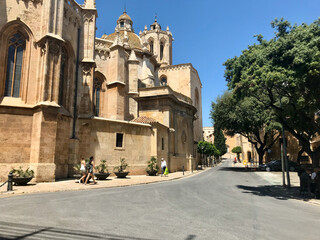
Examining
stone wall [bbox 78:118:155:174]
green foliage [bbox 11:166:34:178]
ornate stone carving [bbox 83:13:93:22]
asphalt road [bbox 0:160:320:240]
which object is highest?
ornate stone carving [bbox 83:13:93:22]

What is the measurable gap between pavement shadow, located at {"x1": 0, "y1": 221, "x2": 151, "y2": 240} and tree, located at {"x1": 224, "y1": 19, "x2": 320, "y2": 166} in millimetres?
8465

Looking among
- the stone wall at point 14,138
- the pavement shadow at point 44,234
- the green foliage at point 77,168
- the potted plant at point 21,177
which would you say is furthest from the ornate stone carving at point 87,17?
the pavement shadow at point 44,234

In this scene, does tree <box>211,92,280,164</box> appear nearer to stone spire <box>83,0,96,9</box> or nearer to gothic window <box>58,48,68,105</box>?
stone spire <box>83,0,96,9</box>

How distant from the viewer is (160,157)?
22703 mm

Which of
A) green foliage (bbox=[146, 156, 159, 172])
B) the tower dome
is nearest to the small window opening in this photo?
green foliage (bbox=[146, 156, 159, 172])

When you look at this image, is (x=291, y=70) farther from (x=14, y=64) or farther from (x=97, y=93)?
(x=97, y=93)

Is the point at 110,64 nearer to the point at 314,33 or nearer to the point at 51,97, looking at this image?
the point at 51,97

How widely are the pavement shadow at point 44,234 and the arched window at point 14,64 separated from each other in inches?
480

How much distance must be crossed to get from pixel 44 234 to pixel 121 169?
520 inches

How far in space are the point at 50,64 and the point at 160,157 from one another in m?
12.8

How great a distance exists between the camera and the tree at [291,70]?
9312mm

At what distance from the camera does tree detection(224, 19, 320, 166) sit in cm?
931

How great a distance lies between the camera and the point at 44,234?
14.7ft

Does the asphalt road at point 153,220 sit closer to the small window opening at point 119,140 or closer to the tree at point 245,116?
the small window opening at point 119,140
